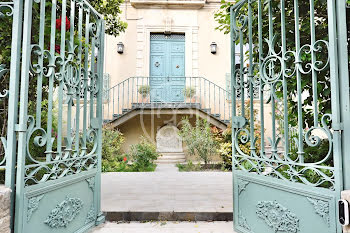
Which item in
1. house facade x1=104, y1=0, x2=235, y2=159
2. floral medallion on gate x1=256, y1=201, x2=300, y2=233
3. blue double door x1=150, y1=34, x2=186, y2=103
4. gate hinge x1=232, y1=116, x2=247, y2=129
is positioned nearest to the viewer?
floral medallion on gate x1=256, y1=201, x2=300, y2=233

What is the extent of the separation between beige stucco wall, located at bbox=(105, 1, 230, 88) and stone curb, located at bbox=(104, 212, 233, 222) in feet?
19.4

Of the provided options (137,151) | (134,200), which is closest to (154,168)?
(137,151)

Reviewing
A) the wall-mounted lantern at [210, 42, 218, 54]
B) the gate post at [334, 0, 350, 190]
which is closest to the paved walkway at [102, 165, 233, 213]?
the gate post at [334, 0, 350, 190]

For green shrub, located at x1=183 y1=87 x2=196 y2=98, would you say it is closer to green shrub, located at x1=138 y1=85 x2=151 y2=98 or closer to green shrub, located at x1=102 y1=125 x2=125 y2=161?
green shrub, located at x1=138 y1=85 x2=151 y2=98

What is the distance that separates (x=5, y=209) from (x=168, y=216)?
5.76 feet

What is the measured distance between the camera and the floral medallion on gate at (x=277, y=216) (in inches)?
70.7

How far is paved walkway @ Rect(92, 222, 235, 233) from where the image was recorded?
2.47 meters

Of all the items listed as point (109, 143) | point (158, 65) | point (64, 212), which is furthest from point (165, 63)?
point (64, 212)

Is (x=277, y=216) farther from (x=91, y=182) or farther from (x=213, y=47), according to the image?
(x=213, y=47)

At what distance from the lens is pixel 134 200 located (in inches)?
128

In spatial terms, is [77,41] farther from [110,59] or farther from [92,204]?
[110,59]

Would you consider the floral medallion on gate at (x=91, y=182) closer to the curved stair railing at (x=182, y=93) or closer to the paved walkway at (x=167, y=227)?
the paved walkway at (x=167, y=227)

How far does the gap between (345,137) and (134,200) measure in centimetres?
265

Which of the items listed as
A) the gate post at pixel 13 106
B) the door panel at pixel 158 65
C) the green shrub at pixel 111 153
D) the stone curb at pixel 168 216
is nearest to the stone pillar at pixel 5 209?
the gate post at pixel 13 106
